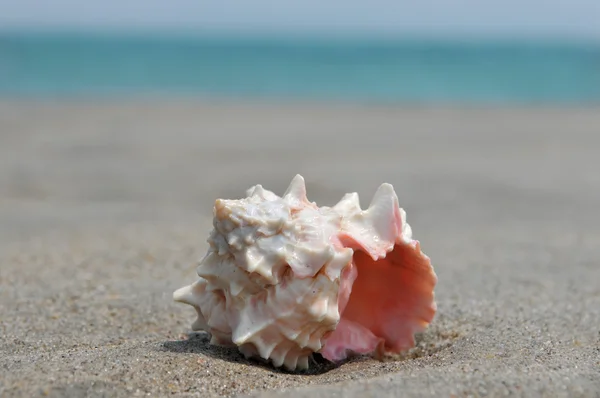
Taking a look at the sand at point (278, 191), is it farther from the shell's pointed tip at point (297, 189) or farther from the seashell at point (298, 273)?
the shell's pointed tip at point (297, 189)

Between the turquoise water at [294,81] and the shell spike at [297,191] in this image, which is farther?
the turquoise water at [294,81]

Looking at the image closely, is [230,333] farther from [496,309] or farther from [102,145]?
[102,145]

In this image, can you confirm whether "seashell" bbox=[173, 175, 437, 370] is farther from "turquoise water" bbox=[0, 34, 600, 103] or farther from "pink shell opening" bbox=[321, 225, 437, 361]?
"turquoise water" bbox=[0, 34, 600, 103]

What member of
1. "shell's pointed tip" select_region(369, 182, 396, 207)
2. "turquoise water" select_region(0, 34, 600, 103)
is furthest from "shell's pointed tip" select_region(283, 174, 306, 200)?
"turquoise water" select_region(0, 34, 600, 103)

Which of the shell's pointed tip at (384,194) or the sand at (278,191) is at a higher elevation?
the shell's pointed tip at (384,194)

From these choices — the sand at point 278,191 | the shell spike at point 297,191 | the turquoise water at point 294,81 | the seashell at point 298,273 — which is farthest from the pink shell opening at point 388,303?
the turquoise water at point 294,81
